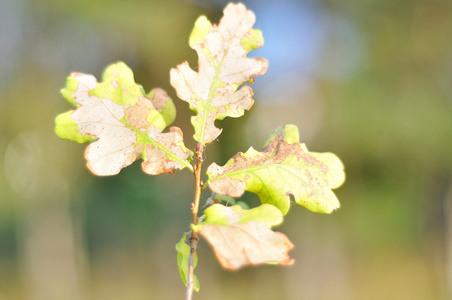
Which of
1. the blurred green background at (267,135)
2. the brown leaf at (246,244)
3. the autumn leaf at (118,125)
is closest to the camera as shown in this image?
the brown leaf at (246,244)

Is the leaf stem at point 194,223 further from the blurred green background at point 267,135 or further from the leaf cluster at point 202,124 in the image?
the blurred green background at point 267,135

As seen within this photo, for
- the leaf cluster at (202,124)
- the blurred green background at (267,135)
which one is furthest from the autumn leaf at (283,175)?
the blurred green background at (267,135)

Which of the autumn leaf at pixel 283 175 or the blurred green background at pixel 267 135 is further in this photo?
the blurred green background at pixel 267 135

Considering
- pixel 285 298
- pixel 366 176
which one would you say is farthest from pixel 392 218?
pixel 285 298

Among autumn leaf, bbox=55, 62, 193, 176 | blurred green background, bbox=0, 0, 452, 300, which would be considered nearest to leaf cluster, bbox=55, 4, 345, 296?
autumn leaf, bbox=55, 62, 193, 176

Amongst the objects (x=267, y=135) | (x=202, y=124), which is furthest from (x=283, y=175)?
(x=267, y=135)

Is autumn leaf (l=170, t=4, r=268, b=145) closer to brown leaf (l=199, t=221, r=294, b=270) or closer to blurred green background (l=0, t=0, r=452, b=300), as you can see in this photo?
brown leaf (l=199, t=221, r=294, b=270)

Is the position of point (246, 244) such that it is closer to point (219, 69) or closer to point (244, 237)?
point (244, 237)
